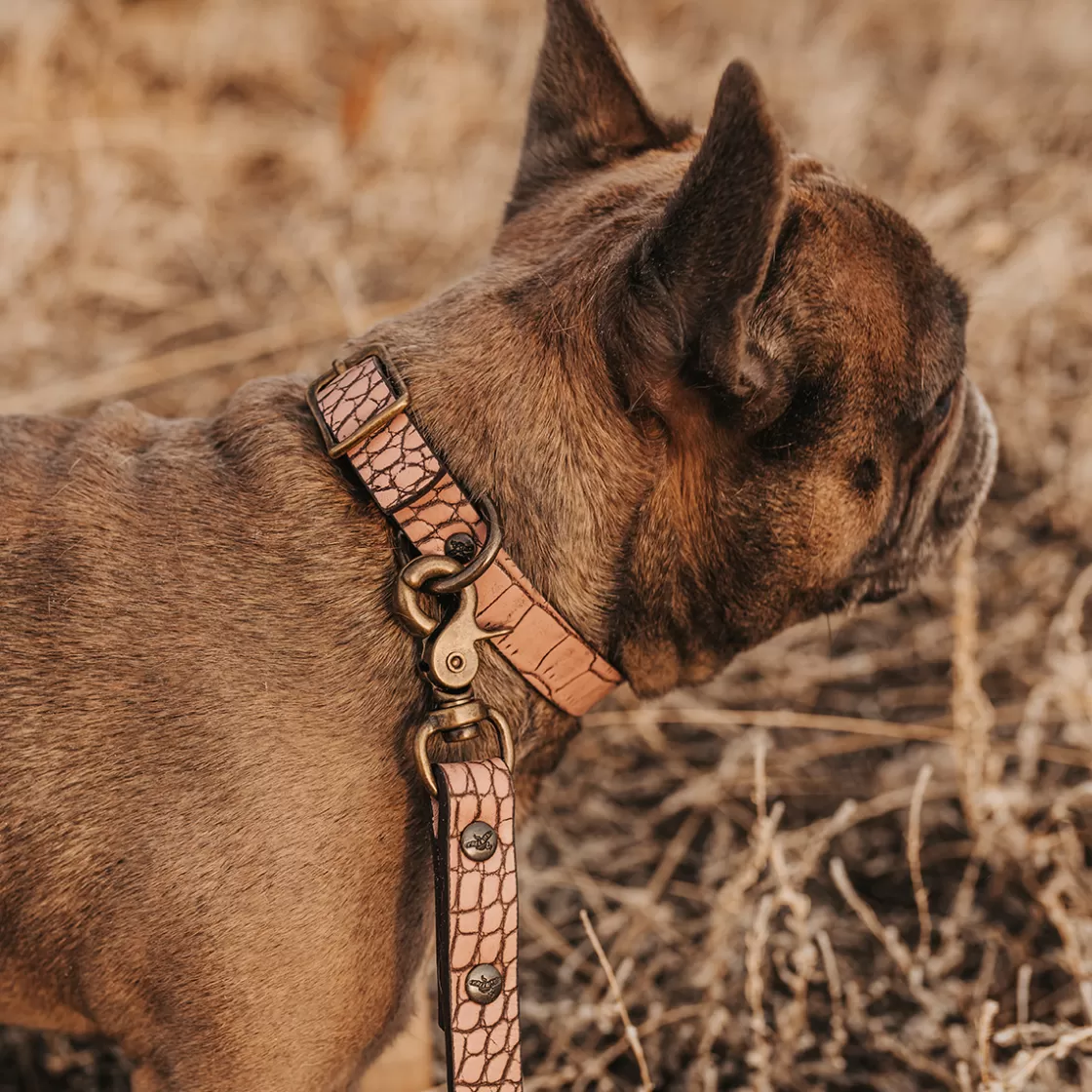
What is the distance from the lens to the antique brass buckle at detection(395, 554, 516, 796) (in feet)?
5.25

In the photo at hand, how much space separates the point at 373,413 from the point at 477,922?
744mm

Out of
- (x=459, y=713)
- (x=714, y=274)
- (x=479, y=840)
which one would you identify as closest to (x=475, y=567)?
(x=459, y=713)

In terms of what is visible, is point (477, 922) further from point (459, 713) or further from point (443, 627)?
point (443, 627)

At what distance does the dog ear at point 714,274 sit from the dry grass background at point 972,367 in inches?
35.4

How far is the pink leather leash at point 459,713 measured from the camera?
1.59 metres

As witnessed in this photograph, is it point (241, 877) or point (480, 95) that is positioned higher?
point (480, 95)

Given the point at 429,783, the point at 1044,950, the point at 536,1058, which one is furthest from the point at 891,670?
the point at 429,783

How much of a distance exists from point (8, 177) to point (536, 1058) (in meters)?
4.02

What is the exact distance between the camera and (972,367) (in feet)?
13.4

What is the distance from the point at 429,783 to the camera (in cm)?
159

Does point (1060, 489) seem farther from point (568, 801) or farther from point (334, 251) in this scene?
point (334, 251)

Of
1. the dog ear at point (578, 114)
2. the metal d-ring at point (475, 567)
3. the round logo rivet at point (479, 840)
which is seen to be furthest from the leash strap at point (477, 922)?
the dog ear at point (578, 114)

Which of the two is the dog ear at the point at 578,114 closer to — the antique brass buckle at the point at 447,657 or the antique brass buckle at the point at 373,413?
the antique brass buckle at the point at 373,413

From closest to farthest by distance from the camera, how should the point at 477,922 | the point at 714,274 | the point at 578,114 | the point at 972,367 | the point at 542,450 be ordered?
the point at 714,274, the point at 477,922, the point at 542,450, the point at 578,114, the point at 972,367
